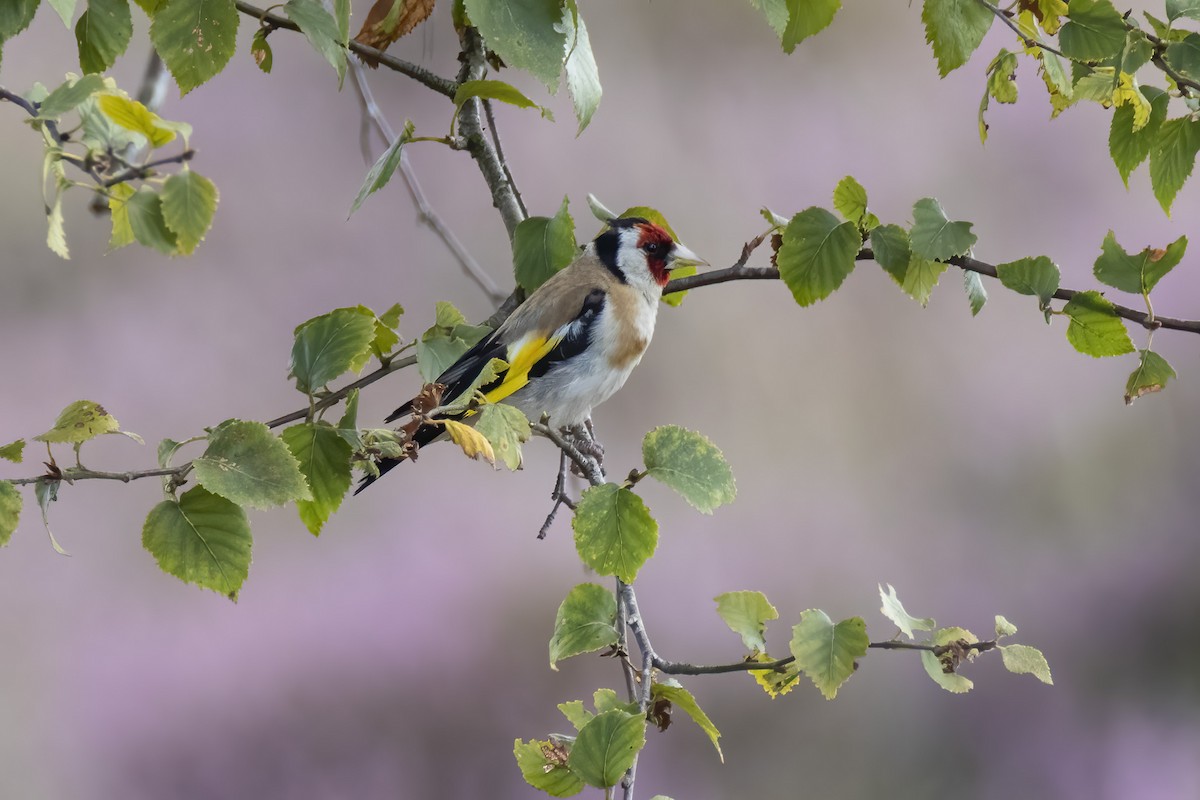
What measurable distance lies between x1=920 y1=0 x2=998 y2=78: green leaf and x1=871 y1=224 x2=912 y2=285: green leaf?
0.31 feet

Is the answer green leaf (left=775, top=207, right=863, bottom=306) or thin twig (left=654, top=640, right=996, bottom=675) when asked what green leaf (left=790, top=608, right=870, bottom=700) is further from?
green leaf (left=775, top=207, right=863, bottom=306)

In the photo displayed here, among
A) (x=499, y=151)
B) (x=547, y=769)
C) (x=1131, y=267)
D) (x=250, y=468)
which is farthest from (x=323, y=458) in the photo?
(x=1131, y=267)

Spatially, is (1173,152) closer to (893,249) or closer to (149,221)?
(893,249)

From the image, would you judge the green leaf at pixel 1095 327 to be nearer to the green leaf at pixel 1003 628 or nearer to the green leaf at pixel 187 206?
the green leaf at pixel 1003 628

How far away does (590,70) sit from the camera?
0.50 m

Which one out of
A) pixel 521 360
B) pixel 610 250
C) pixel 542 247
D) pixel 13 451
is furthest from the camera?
pixel 610 250

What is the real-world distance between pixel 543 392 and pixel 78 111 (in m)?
0.39

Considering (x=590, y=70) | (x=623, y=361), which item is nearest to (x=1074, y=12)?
(x=590, y=70)

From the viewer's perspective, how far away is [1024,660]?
50 centimetres

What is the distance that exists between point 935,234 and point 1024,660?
0.19m

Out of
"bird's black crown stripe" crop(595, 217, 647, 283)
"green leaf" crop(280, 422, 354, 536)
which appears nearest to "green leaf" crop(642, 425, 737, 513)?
"green leaf" crop(280, 422, 354, 536)

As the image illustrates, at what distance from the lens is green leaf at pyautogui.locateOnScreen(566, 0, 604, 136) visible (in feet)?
1.55

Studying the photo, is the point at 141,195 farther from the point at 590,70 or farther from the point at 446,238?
the point at 446,238

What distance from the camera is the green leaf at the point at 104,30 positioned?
48 cm
